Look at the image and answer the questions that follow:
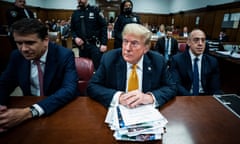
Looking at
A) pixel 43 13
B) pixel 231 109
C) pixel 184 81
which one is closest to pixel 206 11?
pixel 184 81

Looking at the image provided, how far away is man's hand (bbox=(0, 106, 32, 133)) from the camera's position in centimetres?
84

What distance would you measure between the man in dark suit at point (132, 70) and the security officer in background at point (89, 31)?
1439 mm

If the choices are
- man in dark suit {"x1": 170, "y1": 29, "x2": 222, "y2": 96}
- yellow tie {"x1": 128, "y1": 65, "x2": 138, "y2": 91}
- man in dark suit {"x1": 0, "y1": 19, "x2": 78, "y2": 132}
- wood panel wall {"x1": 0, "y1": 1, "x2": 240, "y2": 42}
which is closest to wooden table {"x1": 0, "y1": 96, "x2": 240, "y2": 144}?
man in dark suit {"x1": 0, "y1": 19, "x2": 78, "y2": 132}

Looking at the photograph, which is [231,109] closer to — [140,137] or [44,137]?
[140,137]

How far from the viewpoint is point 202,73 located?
1780 mm

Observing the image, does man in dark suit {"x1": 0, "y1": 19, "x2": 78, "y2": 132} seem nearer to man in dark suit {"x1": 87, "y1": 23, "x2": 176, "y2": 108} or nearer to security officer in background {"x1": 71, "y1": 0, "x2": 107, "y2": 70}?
man in dark suit {"x1": 87, "y1": 23, "x2": 176, "y2": 108}

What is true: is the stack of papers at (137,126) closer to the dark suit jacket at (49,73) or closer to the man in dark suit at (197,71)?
the dark suit jacket at (49,73)

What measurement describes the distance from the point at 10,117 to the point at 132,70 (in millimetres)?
820

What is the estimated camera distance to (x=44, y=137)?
0.80 meters

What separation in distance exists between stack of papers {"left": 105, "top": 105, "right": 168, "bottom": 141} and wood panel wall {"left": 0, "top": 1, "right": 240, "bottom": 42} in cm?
594

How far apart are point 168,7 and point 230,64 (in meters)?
11.2

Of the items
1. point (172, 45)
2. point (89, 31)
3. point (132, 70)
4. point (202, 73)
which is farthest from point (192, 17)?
point (132, 70)

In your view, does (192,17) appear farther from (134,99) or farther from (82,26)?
(134,99)

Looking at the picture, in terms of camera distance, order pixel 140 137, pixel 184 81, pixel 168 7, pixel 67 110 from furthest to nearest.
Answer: pixel 168 7 → pixel 184 81 → pixel 67 110 → pixel 140 137
